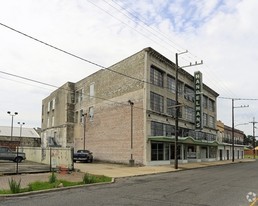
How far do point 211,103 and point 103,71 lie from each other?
2369 centimetres

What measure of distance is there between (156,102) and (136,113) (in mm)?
2816

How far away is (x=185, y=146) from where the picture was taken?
43.8 meters

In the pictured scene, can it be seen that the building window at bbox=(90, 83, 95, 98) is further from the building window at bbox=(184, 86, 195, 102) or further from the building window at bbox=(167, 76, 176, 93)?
the building window at bbox=(184, 86, 195, 102)

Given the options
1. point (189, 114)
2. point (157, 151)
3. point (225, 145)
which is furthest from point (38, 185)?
point (225, 145)

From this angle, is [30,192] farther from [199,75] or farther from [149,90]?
[199,75]

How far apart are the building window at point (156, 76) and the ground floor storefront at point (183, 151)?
6702mm

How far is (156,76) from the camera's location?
3847cm

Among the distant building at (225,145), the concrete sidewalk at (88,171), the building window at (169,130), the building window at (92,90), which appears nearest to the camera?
the concrete sidewalk at (88,171)

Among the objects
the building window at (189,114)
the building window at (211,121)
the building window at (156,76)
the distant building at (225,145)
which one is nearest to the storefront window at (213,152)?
the distant building at (225,145)

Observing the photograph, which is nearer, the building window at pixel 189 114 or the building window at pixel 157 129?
the building window at pixel 157 129

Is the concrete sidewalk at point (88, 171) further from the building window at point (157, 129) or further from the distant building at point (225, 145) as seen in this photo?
the distant building at point (225, 145)

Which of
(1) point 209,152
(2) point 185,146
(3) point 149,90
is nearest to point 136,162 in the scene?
(3) point 149,90

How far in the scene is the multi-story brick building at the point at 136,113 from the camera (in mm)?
36062

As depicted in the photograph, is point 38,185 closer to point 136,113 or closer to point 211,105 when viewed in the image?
point 136,113
